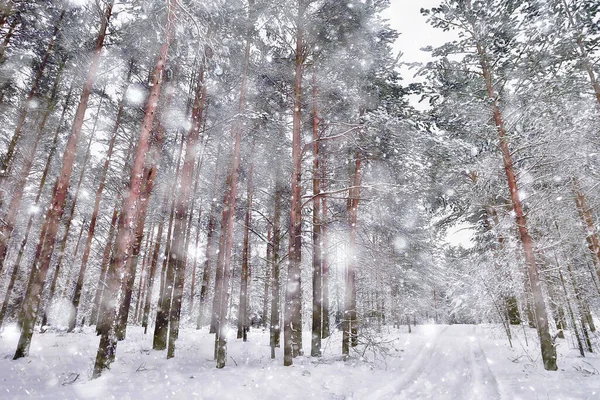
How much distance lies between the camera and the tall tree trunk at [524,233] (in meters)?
8.89

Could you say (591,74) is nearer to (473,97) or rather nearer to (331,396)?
(473,97)

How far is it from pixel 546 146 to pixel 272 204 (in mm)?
10774

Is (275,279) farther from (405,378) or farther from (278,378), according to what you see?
(405,378)

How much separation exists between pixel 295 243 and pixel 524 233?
7.46 meters

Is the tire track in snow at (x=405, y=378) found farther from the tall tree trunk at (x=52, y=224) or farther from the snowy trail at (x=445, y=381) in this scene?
the tall tree trunk at (x=52, y=224)

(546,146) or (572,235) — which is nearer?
(546,146)

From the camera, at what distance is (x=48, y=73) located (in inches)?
516

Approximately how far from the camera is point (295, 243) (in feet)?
31.0

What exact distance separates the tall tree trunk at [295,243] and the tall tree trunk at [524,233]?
6.38 m

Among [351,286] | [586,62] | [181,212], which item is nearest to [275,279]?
[351,286]

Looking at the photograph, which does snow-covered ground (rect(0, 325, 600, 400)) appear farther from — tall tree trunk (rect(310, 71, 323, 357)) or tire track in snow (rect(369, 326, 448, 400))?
tall tree trunk (rect(310, 71, 323, 357))

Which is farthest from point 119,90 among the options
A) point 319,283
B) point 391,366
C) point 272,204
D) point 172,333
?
point 391,366

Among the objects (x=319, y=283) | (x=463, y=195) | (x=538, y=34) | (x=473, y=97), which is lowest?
(x=319, y=283)

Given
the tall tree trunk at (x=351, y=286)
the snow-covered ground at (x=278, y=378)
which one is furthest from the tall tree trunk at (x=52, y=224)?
the tall tree trunk at (x=351, y=286)
